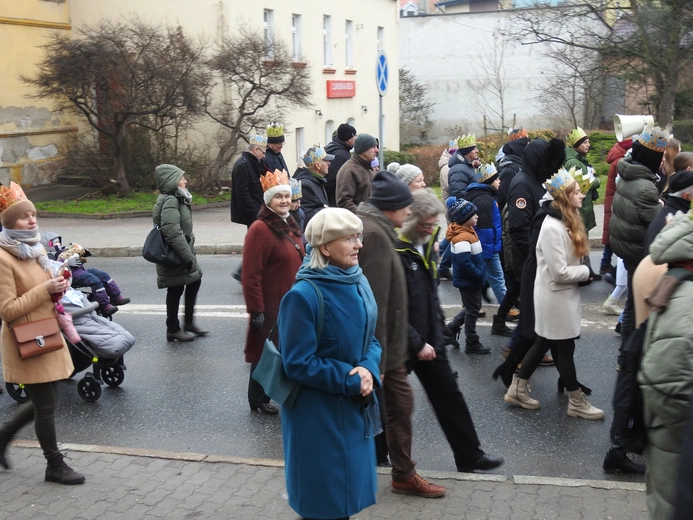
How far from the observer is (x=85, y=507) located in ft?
16.0

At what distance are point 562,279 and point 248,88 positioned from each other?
63.2ft

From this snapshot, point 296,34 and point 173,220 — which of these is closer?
point 173,220

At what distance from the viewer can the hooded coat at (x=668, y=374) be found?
9.59ft

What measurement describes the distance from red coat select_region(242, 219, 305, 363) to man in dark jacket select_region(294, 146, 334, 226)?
10.9ft

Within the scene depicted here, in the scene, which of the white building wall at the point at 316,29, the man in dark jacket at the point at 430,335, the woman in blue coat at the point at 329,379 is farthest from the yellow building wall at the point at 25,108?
the woman in blue coat at the point at 329,379

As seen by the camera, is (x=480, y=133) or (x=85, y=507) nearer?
(x=85, y=507)

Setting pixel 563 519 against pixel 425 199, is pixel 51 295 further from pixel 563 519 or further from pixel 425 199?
pixel 563 519

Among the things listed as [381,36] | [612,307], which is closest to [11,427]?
[612,307]

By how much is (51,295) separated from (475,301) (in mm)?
4122

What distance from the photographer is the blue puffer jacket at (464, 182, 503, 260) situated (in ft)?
28.2

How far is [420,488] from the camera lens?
4848 millimetres

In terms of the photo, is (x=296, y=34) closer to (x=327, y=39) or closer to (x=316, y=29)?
(x=316, y=29)

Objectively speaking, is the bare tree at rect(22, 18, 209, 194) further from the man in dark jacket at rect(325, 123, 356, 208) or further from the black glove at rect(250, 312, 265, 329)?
the black glove at rect(250, 312, 265, 329)

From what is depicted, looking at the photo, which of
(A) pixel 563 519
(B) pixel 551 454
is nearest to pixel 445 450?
(B) pixel 551 454
